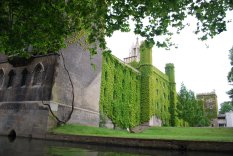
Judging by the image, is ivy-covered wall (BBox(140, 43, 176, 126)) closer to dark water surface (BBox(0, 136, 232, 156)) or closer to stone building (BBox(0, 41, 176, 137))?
stone building (BBox(0, 41, 176, 137))

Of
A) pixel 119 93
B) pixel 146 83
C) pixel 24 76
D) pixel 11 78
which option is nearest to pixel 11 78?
pixel 11 78

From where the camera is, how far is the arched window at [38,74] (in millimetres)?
24808

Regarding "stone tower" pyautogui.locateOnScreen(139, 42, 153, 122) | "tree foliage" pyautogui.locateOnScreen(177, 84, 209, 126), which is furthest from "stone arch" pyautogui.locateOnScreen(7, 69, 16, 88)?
"tree foliage" pyautogui.locateOnScreen(177, 84, 209, 126)

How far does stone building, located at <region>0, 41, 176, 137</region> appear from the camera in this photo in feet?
77.0

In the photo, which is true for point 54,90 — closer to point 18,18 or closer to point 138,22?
point 18,18

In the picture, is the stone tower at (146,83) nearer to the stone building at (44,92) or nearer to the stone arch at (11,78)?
the stone building at (44,92)

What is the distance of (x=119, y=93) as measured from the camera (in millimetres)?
35844

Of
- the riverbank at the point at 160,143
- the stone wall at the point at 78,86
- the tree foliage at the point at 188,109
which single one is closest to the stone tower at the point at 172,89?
the tree foliage at the point at 188,109

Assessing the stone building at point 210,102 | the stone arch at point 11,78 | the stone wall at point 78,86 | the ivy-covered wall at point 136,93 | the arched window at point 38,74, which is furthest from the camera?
the stone building at point 210,102

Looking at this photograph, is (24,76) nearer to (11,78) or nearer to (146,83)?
(11,78)

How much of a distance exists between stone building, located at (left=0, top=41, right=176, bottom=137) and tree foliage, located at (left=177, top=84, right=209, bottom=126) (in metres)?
13.1

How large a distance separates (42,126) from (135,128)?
56.5ft

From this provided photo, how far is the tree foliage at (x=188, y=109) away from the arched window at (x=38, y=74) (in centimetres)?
3106

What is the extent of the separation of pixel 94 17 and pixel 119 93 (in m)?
24.9
